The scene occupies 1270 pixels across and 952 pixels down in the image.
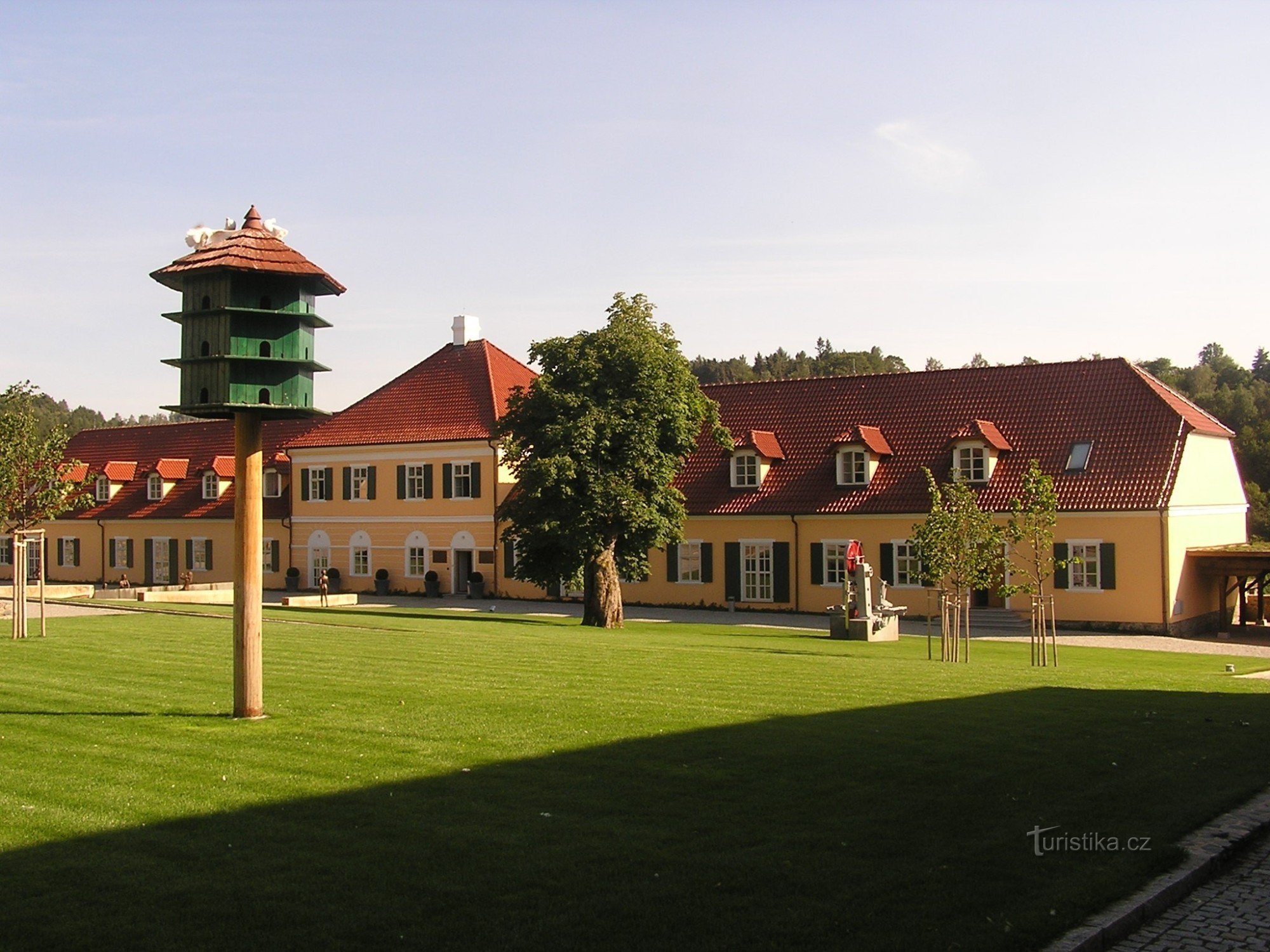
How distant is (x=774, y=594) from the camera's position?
129ft

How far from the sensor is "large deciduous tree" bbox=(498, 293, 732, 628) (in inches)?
1233

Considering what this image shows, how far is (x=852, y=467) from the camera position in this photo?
3869 cm

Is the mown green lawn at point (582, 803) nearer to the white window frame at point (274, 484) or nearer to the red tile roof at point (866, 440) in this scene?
the red tile roof at point (866, 440)

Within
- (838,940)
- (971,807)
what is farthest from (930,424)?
(838,940)

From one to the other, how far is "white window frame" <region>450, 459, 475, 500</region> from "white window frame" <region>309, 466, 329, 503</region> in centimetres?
682

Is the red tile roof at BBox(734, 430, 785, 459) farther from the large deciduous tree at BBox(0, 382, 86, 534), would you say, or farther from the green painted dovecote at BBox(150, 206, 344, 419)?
the green painted dovecote at BBox(150, 206, 344, 419)

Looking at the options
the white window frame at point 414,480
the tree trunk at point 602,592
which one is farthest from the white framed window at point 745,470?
the white window frame at point 414,480

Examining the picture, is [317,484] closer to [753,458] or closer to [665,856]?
[753,458]

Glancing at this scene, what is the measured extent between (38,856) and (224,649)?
36.8ft

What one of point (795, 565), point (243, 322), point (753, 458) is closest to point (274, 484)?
point (753, 458)

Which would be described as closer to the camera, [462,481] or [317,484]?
[462,481]

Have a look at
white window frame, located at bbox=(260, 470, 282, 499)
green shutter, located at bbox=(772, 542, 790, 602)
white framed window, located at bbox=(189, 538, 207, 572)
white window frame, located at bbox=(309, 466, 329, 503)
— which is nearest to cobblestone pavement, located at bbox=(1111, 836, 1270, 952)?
green shutter, located at bbox=(772, 542, 790, 602)

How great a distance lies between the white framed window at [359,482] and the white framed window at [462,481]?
14.1 ft

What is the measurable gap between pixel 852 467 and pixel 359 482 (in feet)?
66.6
